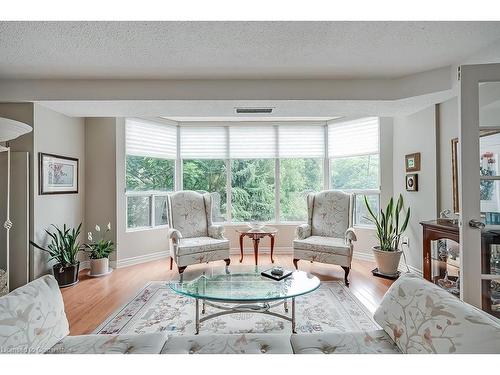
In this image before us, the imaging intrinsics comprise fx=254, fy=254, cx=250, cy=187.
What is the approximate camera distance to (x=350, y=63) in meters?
2.40

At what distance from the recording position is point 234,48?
6.98ft

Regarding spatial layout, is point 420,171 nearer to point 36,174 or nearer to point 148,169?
point 148,169

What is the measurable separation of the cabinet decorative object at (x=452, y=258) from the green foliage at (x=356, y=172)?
4.61 feet

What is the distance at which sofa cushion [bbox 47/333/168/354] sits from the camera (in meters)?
1.18

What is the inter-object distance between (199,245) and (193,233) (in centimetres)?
49

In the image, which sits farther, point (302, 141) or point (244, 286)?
point (302, 141)

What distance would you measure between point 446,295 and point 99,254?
365 cm

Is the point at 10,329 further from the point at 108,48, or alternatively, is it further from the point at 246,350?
the point at 108,48

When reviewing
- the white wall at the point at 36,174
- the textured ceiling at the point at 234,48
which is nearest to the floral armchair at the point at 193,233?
the white wall at the point at 36,174

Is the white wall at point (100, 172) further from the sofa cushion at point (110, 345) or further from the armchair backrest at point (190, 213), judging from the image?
the sofa cushion at point (110, 345)

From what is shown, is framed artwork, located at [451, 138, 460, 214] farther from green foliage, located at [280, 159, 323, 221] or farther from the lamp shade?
the lamp shade

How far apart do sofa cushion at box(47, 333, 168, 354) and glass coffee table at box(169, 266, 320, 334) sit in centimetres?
59

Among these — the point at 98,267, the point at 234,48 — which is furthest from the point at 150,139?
the point at 234,48

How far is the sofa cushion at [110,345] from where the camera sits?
118cm
